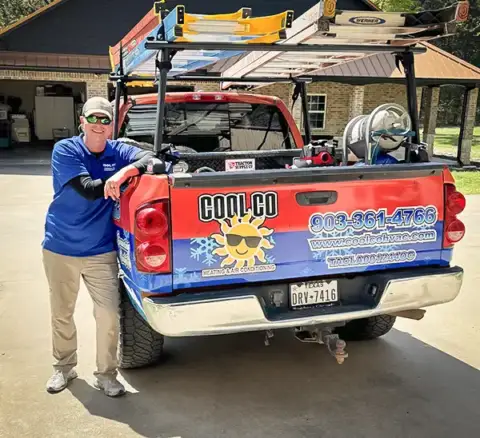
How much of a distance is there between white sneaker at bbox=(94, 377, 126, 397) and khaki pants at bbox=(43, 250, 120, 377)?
4cm

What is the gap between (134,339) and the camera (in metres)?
3.97

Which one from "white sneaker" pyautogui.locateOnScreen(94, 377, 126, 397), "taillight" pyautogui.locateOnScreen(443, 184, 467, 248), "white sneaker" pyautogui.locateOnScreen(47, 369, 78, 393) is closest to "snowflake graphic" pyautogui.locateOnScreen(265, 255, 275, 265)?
"taillight" pyautogui.locateOnScreen(443, 184, 467, 248)

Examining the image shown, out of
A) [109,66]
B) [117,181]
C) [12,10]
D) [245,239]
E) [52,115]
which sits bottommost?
[245,239]

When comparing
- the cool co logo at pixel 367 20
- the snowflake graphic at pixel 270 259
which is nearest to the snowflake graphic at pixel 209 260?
the snowflake graphic at pixel 270 259

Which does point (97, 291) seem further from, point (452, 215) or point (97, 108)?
point (452, 215)

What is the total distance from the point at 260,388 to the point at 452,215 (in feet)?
5.69

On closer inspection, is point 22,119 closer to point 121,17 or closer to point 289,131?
point 121,17

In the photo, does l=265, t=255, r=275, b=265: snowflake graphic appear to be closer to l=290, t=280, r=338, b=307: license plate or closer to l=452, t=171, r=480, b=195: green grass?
l=290, t=280, r=338, b=307: license plate

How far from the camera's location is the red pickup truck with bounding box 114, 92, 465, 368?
3217mm

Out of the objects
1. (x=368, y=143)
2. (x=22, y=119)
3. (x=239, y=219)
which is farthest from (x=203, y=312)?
(x=22, y=119)

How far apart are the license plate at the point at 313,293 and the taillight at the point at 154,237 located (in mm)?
813

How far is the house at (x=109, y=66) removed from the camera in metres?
19.1

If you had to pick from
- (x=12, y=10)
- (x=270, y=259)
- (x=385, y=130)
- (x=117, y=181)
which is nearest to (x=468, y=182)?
(x=385, y=130)

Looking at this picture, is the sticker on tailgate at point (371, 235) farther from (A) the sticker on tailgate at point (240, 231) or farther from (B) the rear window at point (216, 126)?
(B) the rear window at point (216, 126)
